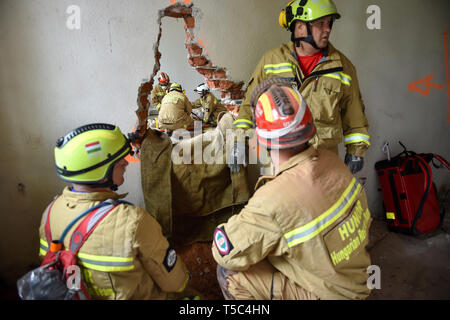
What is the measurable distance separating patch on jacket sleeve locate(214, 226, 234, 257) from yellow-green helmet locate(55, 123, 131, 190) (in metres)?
0.62

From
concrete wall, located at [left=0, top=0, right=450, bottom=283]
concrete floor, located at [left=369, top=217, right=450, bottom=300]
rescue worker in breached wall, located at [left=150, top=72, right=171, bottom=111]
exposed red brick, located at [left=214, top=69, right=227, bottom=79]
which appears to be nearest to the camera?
concrete wall, located at [left=0, top=0, right=450, bottom=283]

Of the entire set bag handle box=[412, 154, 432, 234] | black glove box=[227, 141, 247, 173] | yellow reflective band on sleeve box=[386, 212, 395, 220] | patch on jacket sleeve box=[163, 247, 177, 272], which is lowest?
yellow reflective band on sleeve box=[386, 212, 395, 220]

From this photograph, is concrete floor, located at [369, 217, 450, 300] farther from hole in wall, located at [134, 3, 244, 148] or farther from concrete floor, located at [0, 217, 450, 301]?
hole in wall, located at [134, 3, 244, 148]

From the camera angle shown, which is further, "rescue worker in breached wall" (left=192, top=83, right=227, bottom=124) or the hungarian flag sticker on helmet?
"rescue worker in breached wall" (left=192, top=83, right=227, bottom=124)

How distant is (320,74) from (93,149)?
1.79m

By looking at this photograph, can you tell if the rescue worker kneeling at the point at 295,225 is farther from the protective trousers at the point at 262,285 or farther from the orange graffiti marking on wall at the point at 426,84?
the orange graffiti marking on wall at the point at 426,84

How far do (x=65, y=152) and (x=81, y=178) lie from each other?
142mm

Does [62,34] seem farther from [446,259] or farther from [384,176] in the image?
[446,259]

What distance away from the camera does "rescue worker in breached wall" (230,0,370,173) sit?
2201mm

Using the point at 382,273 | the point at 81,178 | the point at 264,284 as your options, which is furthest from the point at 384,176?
the point at 81,178

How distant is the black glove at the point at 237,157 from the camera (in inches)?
101

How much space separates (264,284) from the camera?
4.90 feet

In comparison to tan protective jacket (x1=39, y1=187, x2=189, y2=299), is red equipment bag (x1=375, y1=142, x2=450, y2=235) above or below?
below

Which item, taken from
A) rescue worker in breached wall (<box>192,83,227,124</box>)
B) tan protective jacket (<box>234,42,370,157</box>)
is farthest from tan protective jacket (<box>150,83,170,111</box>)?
tan protective jacket (<box>234,42,370,157</box>)
